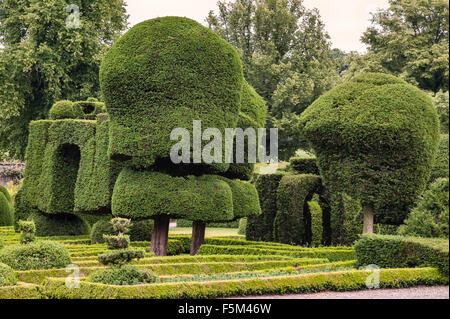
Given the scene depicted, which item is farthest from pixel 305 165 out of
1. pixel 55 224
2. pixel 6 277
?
pixel 6 277

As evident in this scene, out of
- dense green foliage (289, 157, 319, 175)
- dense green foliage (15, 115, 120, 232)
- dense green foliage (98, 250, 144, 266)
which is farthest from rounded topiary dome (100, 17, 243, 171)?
dense green foliage (289, 157, 319, 175)

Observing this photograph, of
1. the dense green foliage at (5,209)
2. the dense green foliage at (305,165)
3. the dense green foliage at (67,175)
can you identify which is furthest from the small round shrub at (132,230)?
the dense green foliage at (5,209)

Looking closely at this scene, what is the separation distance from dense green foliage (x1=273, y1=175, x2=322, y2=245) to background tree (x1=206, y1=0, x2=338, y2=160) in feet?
53.5

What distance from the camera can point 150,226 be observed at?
62.0 ft

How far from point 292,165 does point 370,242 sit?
8356 mm

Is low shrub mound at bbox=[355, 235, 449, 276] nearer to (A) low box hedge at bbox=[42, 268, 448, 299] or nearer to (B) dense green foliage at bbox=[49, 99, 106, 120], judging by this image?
(A) low box hedge at bbox=[42, 268, 448, 299]

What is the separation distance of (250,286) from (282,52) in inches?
1187

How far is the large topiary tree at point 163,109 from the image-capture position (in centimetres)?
1436

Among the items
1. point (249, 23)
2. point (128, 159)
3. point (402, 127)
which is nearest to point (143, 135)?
point (128, 159)

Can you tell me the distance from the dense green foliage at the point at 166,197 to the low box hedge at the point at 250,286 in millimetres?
4863

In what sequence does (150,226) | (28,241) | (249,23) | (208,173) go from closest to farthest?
1. (28,241)
2. (208,173)
3. (150,226)
4. (249,23)

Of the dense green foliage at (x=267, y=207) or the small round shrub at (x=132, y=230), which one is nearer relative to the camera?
the small round shrub at (x=132, y=230)

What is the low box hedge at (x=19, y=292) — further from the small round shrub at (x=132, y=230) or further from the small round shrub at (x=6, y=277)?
the small round shrub at (x=132, y=230)
